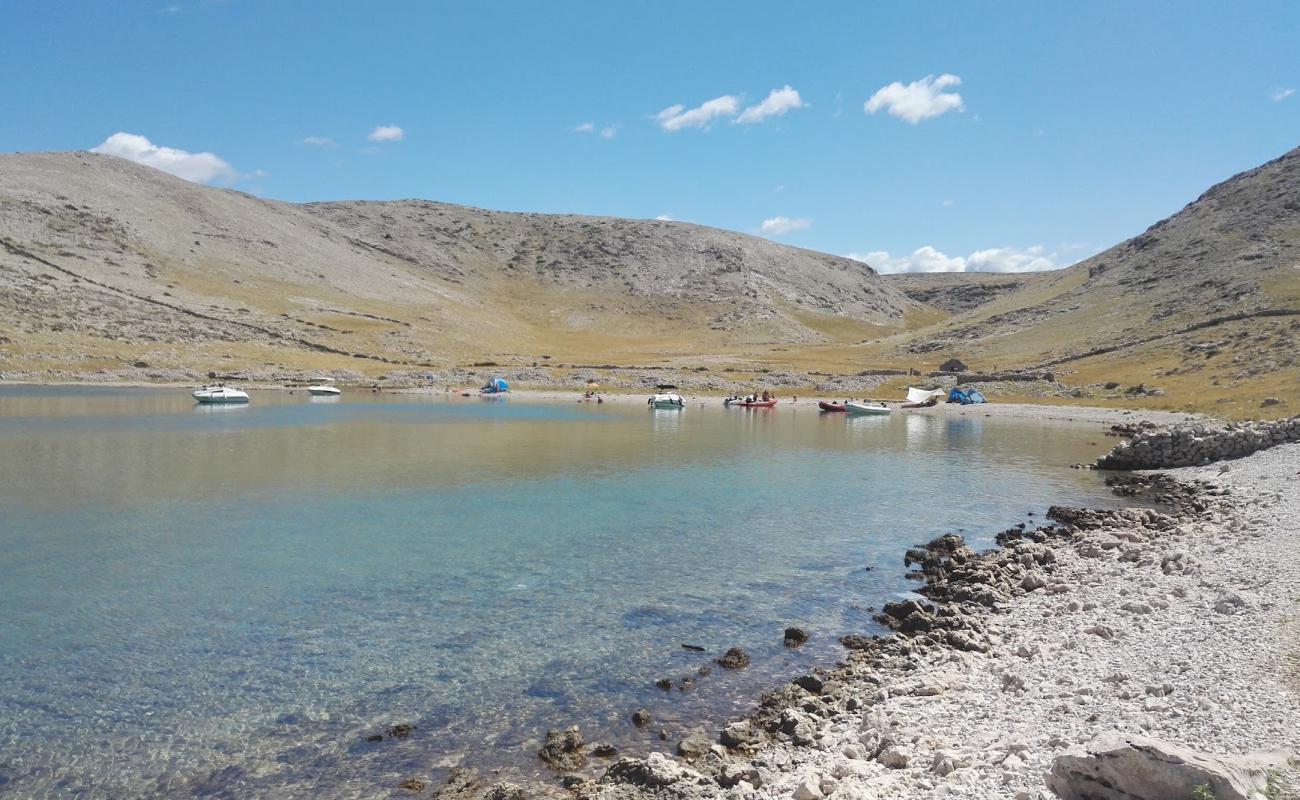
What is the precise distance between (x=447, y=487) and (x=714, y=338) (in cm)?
14431

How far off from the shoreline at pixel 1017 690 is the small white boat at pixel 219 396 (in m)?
71.9

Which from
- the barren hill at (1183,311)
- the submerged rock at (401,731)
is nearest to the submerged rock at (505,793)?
the submerged rock at (401,731)

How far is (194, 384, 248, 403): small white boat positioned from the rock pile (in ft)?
234

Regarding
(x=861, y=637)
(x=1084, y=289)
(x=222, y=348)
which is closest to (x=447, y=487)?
(x=861, y=637)

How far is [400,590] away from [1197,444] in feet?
126

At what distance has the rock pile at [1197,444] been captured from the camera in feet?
124

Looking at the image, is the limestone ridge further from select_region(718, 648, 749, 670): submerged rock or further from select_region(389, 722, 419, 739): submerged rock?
select_region(389, 722, 419, 739): submerged rock

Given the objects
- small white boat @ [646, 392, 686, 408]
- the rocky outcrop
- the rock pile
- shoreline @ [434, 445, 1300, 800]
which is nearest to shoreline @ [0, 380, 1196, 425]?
small white boat @ [646, 392, 686, 408]

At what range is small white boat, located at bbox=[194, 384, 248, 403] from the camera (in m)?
74.1

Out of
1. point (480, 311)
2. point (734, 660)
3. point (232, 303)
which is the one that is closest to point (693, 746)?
point (734, 660)

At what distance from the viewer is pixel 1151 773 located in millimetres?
7531

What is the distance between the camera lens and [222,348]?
108 m

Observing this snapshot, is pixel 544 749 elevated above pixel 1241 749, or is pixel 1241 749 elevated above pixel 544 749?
pixel 1241 749

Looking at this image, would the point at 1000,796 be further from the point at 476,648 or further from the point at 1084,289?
the point at 1084,289
